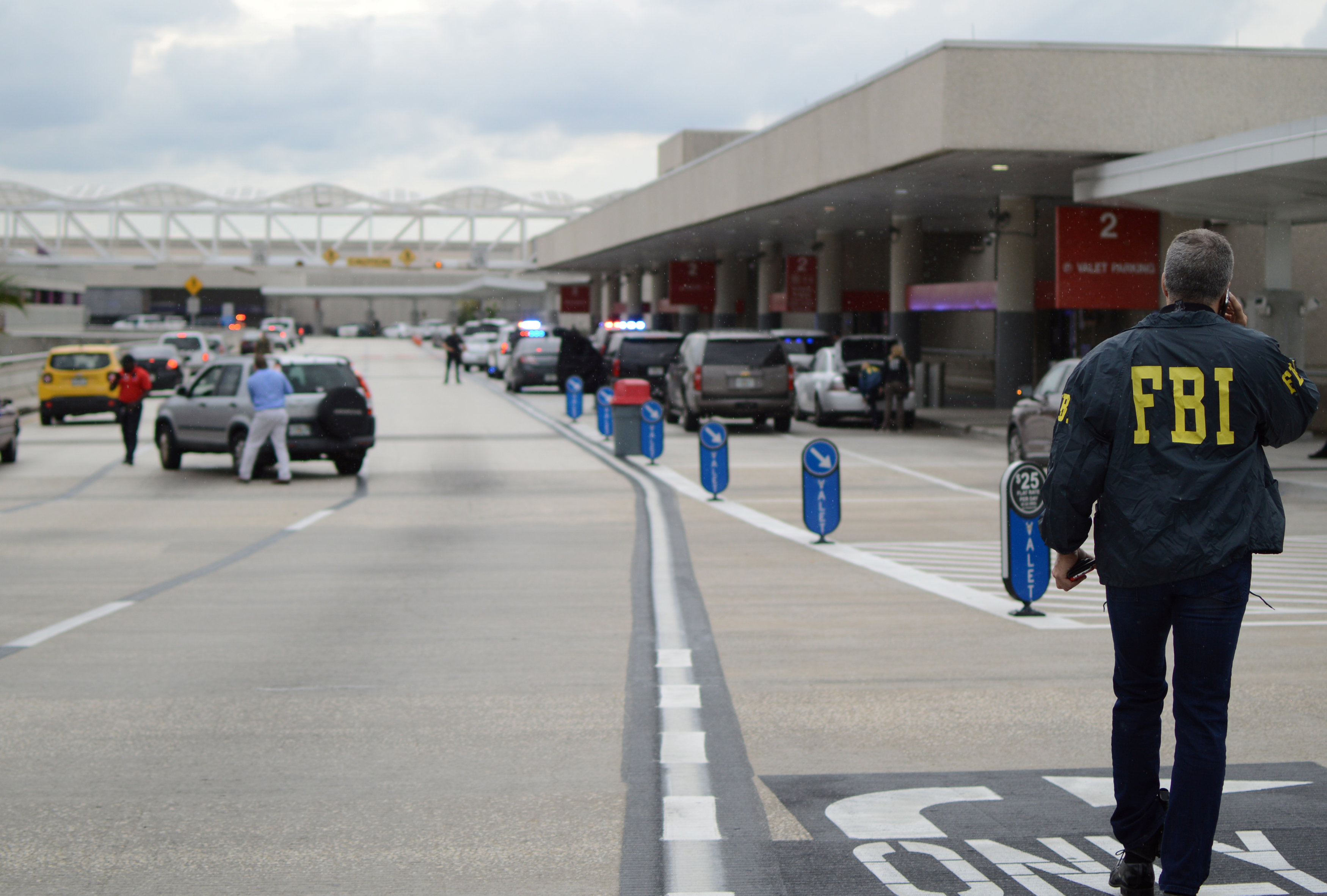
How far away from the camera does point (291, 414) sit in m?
20.7

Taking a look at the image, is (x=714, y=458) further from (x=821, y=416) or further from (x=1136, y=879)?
(x=821, y=416)

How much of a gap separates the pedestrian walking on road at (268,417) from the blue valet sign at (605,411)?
27.6 ft

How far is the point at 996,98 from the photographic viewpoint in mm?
25016

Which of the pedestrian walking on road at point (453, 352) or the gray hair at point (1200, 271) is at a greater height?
the gray hair at point (1200, 271)

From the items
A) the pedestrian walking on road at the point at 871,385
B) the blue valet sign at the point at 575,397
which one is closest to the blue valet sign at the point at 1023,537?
the pedestrian walking on road at the point at 871,385

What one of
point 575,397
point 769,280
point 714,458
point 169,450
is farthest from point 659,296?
point 714,458

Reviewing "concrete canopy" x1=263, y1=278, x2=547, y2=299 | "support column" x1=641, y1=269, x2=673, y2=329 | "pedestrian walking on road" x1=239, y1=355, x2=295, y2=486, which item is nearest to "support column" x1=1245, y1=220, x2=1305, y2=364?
"pedestrian walking on road" x1=239, y1=355, x2=295, y2=486

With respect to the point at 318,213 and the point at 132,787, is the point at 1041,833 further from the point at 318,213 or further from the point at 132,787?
the point at 318,213

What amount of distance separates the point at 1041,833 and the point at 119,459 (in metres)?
22.0

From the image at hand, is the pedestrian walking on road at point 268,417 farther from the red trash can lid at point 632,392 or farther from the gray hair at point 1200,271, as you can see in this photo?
the gray hair at point 1200,271

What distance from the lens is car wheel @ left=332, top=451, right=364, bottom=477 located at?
834 inches

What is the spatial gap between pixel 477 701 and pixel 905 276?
32.5 meters

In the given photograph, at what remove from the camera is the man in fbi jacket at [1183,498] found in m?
4.21

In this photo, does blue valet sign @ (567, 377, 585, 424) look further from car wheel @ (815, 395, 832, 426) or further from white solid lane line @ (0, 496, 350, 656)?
white solid lane line @ (0, 496, 350, 656)
